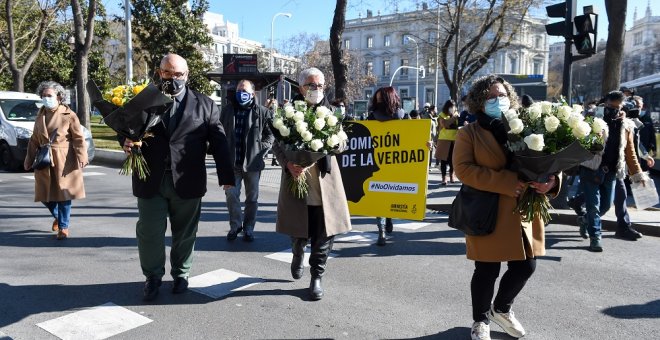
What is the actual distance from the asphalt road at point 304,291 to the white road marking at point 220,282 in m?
0.02

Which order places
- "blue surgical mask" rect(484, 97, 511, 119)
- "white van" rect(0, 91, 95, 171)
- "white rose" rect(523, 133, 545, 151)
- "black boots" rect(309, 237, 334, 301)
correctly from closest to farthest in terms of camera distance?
"white rose" rect(523, 133, 545, 151) → "blue surgical mask" rect(484, 97, 511, 119) → "black boots" rect(309, 237, 334, 301) → "white van" rect(0, 91, 95, 171)

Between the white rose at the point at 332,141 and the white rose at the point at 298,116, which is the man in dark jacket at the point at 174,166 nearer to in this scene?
the white rose at the point at 298,116

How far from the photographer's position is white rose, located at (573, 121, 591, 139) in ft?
10.5

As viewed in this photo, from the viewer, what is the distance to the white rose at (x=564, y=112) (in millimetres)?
3312

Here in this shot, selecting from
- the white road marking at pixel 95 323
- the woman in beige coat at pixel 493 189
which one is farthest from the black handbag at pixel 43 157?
the woman in beige coat at pixel 493 189

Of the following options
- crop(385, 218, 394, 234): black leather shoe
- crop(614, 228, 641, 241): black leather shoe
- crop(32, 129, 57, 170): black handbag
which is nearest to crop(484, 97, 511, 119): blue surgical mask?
crop(385, 218, 394, 234): black leather shoe

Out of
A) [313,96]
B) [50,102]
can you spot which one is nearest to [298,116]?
[313,96]

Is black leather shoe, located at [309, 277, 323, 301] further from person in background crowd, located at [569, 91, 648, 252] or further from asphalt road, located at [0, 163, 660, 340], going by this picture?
person in background crowd, located at [569, 91, 648, 252]

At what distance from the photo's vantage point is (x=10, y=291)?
4.64 m

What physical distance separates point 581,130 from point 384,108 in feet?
11.1

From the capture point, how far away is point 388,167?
697cm

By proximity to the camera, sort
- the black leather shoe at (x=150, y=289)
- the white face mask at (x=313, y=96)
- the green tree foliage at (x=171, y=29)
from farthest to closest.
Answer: the green tree foliage at (x=171, y=29)
the white face mask at (x=313, y=96)
the black leather shoe at (x=150, y=289)

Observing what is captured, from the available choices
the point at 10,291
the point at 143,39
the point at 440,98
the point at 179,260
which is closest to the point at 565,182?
the point at 179,260

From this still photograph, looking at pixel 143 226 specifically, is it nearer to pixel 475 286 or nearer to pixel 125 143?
pixel 125 143
